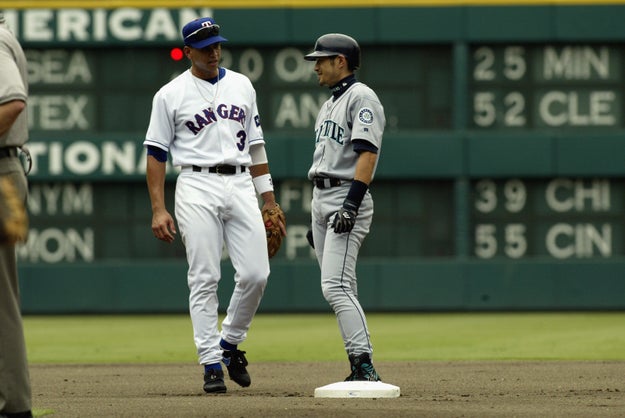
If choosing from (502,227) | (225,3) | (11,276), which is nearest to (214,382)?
(11,276)

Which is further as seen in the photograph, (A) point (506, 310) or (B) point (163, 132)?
(A) point (506, 310)

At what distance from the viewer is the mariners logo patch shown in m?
7.59

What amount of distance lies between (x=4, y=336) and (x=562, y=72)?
13.6 m

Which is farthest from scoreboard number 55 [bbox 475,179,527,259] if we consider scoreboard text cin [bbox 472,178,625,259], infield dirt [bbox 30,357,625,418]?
infield dirt [bbox 30,357,625,418]

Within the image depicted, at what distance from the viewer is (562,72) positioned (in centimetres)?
1842

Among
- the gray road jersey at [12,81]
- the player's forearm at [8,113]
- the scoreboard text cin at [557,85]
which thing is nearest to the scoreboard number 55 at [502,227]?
the scoreboard text cin at [557,85]

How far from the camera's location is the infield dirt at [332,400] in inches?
265

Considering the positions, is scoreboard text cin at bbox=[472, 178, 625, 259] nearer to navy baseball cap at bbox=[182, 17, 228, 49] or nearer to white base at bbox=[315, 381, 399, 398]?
navy baseball cap at bbox=[182, 17, 228, 49]

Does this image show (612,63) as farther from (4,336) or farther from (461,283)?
(4,336)

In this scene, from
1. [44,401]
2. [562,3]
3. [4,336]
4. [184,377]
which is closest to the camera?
[4,336]

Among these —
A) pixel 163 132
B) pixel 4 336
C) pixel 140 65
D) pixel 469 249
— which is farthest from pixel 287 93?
pixel 4 336

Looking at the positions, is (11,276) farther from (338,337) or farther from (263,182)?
(338,337)

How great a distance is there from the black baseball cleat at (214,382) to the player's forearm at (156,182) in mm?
981

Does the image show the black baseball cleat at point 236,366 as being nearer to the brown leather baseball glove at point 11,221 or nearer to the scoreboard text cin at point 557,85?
the brown leather baseball glove at point 11,221
